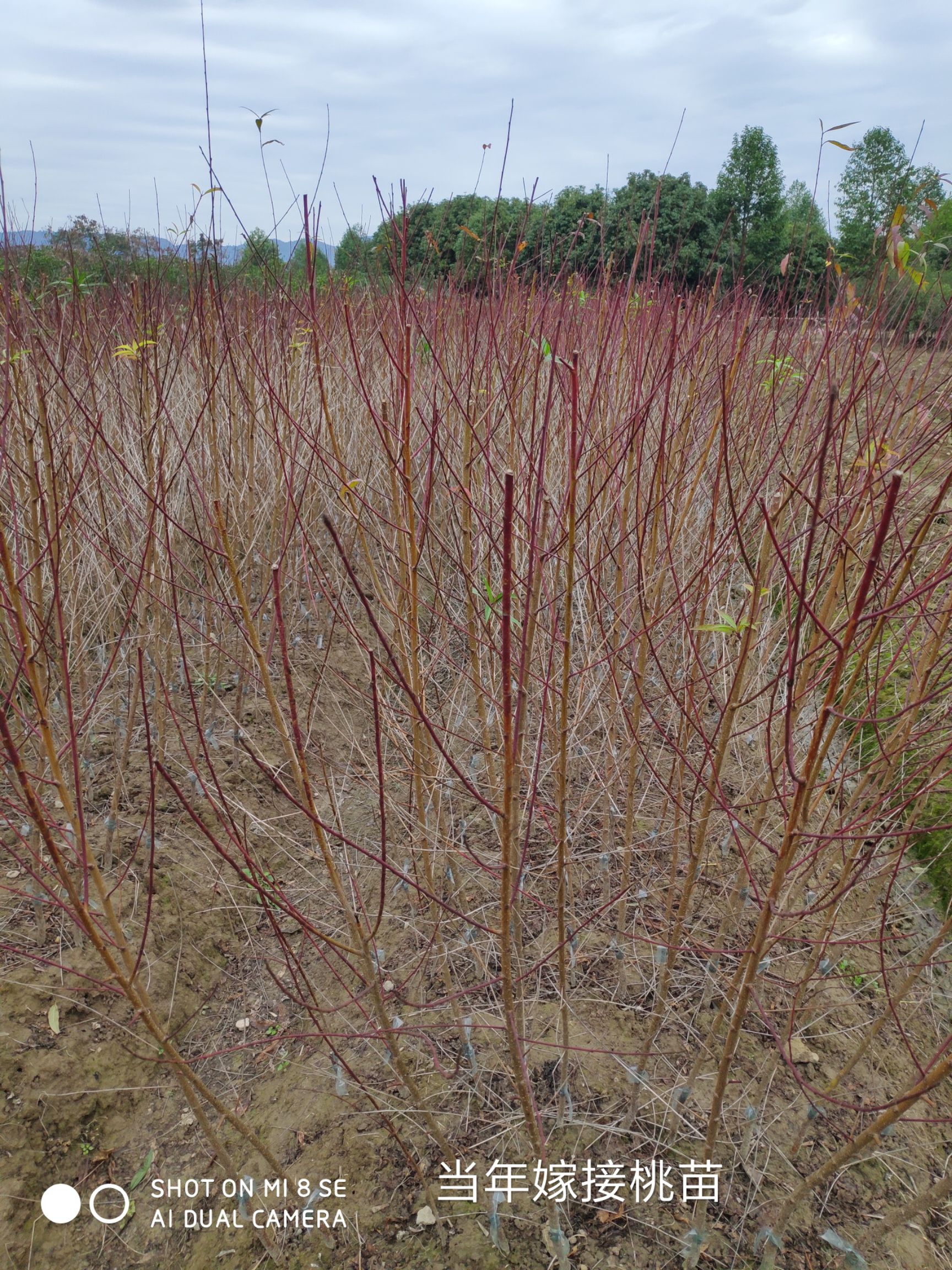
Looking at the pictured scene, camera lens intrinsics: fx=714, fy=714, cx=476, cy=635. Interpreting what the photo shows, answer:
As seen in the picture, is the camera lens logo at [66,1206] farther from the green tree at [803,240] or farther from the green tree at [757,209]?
the green tree at [757,209]

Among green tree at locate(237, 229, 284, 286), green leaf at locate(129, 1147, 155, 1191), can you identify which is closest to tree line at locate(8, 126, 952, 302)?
green tree at locate(237, 229, 284, 286)

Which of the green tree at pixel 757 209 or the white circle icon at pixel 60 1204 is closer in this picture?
the white circle icon at pixel 60 1204

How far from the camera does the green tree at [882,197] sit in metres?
1.72

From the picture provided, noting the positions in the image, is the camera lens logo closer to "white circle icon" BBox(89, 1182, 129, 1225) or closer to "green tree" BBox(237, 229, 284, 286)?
"white circle icon" BBox(89, 1182, 129, 1225)

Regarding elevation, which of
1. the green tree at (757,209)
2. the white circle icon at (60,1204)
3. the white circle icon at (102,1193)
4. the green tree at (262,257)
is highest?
the green tree at (757,209)

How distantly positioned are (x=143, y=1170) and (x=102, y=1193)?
103 mm

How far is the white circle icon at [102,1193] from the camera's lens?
6.04 feet

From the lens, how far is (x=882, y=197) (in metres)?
3.88

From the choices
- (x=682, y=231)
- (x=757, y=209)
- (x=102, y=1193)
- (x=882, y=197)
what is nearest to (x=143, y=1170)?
(x=102, y=1193)

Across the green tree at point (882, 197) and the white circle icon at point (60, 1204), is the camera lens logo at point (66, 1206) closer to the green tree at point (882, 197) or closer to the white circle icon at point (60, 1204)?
the white circle icon at point (60, 1204)

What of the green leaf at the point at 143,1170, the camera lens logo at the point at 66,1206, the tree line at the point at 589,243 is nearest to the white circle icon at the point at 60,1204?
the camera lens logo at the point at 66,1206

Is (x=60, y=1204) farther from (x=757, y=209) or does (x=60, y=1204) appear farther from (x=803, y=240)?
(x=757, y=209)

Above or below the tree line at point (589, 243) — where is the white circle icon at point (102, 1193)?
below

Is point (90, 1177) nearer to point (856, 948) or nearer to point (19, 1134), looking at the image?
point (19, 1134)
